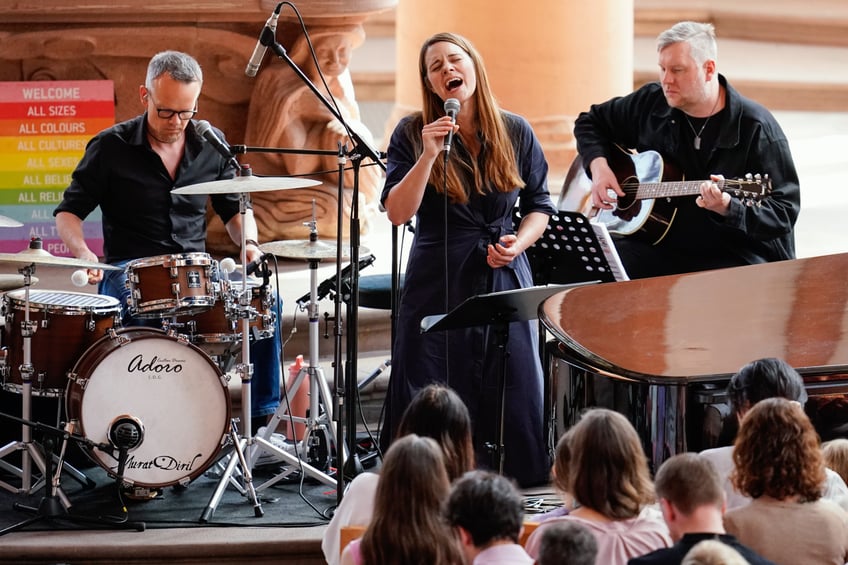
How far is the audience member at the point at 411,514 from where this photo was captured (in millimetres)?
3279

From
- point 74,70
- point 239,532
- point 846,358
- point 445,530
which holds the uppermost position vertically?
point 74,70

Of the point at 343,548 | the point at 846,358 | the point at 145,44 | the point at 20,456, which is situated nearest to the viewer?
the point at 343,548

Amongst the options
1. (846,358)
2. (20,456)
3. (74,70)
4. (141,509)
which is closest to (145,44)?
(74,70)

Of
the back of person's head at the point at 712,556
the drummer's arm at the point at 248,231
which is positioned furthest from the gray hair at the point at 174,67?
the back of person's head at the point at 712,556

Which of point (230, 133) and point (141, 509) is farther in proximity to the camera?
point (230, 133)

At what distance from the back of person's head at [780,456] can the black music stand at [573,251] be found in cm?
188

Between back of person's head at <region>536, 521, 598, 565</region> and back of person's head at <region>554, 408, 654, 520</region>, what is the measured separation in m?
0.46

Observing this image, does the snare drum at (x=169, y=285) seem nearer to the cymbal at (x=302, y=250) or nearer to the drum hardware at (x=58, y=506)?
the cymbal at (x=302, y=250)

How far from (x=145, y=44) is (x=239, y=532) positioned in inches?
137

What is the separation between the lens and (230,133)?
7.98 meters

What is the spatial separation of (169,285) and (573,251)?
5.34ft

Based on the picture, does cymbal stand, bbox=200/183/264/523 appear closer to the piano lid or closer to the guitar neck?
the piano lid

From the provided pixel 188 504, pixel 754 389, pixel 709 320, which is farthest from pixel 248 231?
pixel 754 389

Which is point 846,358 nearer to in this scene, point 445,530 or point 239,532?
point 445,530
